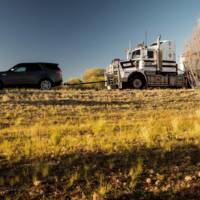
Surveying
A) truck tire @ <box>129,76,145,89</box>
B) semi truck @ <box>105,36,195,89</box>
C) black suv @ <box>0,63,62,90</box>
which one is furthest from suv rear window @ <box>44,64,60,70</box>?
truck tire @ <box>129,76,145,89</box>

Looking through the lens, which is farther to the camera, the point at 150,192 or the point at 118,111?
the point at 118,111

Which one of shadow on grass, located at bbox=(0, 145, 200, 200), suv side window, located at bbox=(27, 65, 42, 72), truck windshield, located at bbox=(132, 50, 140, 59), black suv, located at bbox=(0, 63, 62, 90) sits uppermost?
truck windshield, located at bbox=(132, 50, 140, 59)

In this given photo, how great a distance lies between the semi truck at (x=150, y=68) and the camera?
75.8ft

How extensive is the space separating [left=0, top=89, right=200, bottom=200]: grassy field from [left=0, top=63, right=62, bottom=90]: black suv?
9.00 m

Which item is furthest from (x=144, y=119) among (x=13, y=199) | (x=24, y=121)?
(x=13, y=199)

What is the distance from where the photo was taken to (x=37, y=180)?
6125mm

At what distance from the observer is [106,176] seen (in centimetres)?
636

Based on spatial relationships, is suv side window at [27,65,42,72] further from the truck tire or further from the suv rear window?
the truck tire

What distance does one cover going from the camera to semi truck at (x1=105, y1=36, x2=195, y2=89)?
23094 millimetres

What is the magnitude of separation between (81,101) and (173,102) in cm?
471

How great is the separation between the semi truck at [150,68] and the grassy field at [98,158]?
9289mm

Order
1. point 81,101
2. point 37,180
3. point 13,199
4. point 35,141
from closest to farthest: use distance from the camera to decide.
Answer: point 13,199
point 37,180
point 35,141
point 81,101

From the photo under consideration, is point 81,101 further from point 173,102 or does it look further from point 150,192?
point 150,192

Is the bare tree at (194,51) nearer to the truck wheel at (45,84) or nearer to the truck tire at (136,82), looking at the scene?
the truck tire at (136,82)
